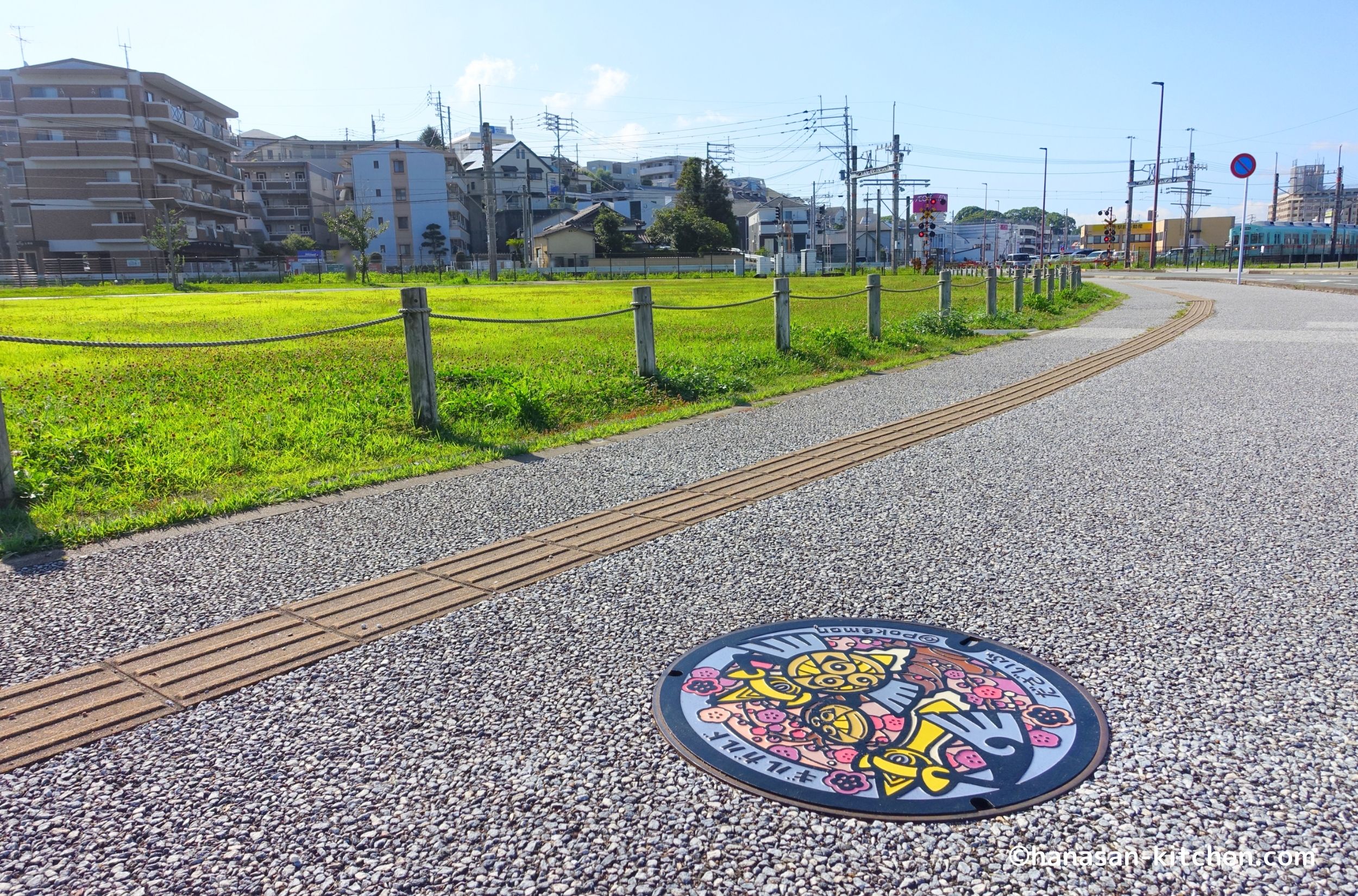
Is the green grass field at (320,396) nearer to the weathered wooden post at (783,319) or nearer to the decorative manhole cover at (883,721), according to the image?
the weathered wooden post at (783,319)

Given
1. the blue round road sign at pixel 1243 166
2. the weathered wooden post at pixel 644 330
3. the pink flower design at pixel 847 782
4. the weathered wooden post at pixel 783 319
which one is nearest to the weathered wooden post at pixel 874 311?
the weathered wooden post at pixel 783 319

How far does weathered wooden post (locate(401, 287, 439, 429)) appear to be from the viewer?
23.3ft

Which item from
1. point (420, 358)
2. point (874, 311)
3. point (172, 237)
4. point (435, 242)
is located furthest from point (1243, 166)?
point (435, 242)

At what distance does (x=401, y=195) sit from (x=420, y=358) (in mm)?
70144

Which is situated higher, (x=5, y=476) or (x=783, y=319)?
(x=783, y=319)

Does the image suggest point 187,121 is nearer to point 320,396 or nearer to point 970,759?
point 320,396

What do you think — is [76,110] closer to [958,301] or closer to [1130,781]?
[958,301]

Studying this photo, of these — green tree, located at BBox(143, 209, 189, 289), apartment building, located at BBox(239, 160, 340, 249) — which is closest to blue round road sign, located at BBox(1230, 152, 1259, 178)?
green tree, located at BBox(143, 209, 189, 289)

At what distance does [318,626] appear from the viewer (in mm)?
3527

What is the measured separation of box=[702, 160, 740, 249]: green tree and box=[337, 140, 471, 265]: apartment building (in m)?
21.1

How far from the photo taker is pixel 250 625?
11.6 ft

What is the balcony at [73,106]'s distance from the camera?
5541cm

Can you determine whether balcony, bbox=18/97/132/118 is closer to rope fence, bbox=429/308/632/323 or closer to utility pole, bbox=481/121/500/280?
utility pole, bbox=481/121/500/280

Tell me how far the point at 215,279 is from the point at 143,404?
50482mm
